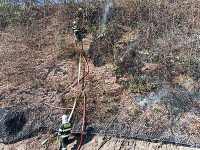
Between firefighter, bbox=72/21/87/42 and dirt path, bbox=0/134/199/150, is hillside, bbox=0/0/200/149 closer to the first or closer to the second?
dirt path, bbox=0/134/199/150

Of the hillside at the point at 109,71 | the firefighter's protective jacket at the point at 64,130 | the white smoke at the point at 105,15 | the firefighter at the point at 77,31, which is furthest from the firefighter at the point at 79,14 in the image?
the firefighter's protective jacket at the point at 64,130

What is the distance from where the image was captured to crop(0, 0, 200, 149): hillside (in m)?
4.10

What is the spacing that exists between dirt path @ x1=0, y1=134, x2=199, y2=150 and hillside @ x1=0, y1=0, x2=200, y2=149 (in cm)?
9

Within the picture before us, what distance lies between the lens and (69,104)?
4.68 meters

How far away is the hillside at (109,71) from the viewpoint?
410 cm

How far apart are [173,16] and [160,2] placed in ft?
3.15

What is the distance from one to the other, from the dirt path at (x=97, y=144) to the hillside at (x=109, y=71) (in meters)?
0.09

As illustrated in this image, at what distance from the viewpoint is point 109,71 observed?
543cm

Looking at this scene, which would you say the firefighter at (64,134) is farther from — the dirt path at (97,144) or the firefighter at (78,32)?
the firefighter at (78,32)

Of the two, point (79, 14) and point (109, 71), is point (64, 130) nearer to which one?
point (109, 71)

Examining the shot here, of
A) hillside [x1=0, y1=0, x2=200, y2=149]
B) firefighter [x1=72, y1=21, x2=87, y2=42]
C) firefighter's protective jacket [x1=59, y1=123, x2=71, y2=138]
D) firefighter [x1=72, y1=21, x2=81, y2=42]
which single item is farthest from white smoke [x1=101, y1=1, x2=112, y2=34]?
firefighter's protective jacket [x1=59, y1=123, x2=71, y2=138]

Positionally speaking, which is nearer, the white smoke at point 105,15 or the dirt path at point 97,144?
the dirt path at point 97,144

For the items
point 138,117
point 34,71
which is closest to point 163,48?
point 138,117

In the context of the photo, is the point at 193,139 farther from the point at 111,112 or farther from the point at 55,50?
the point at 55,50
